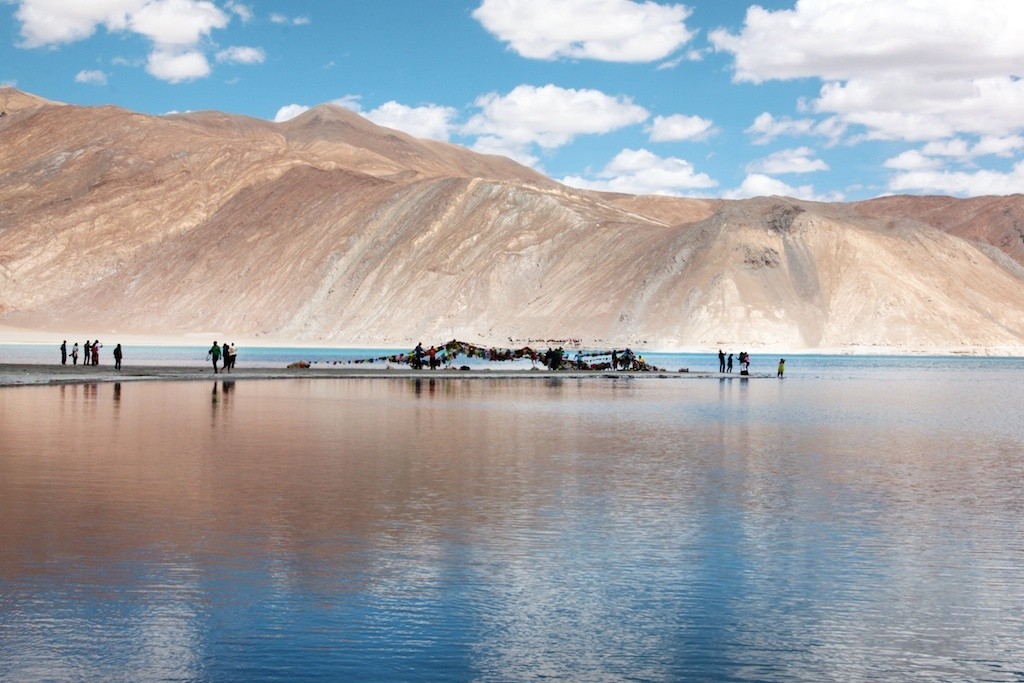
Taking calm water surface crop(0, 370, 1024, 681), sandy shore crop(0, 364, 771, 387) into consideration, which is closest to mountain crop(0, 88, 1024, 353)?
sandy shore crop(0, 364, 771, 387)

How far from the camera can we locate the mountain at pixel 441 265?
384ft

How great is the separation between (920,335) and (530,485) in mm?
104154

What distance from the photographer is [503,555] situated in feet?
40.6

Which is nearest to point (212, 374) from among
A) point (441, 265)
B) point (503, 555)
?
point (503, 555)

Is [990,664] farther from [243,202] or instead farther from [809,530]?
[243,202]

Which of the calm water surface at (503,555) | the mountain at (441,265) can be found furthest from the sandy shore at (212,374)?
the mountain at (441,265)

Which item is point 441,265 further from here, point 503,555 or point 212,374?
point 503,555

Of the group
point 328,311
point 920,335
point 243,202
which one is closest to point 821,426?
point 920,335

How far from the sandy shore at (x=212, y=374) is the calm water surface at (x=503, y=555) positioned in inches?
824

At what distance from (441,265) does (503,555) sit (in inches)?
4619

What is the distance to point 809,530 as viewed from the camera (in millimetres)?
14109

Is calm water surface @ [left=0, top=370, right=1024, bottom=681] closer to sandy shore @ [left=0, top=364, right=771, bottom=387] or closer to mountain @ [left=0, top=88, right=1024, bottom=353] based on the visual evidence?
sandy shore @ [left=0, top=364, right=771, bottom=387]

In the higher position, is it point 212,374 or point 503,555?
point 212,374

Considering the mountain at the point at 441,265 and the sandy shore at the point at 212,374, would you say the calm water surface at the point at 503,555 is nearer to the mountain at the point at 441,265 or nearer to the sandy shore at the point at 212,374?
the sandy shore at the point at 212,374
